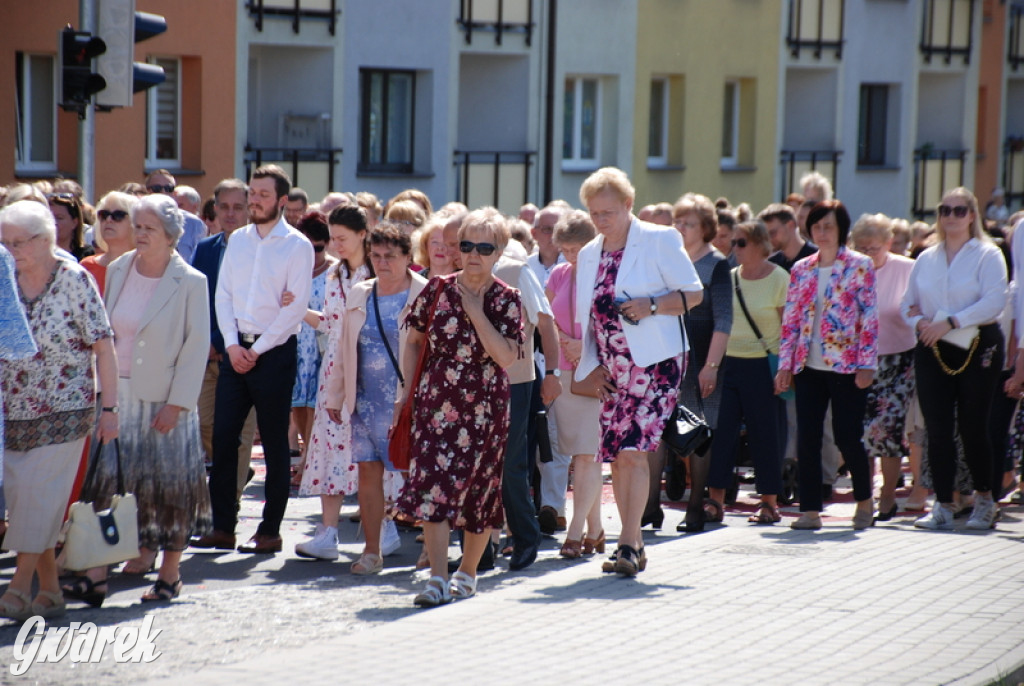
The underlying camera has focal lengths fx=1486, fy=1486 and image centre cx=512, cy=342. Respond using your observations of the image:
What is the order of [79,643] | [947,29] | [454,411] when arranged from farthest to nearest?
[947,29], [454,411], [79,643]

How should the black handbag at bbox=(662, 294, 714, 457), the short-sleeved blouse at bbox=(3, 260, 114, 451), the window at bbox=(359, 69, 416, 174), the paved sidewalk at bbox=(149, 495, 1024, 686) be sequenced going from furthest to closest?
1. the window at bbox=(359, 69, 416, 174)
2. the black handbag at bbox=(662, 294, 714, 457)
3. the short-sleeved blouse at bbox=(3, 260, 114, 451)
4. the paved sidewalk at bbox=(149, 495, 1024, 686)

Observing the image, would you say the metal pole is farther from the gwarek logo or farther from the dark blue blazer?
the gwarek logo

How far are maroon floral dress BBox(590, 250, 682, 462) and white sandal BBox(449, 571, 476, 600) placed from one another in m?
1.08

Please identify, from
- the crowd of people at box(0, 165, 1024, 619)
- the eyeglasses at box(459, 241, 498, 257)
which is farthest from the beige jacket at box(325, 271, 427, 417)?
the eyeglasses at box(459, 241, 498, 257)

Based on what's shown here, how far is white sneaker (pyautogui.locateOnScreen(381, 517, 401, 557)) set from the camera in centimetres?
893

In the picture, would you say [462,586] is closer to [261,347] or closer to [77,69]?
[261,347]

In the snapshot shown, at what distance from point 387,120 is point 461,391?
1780cm

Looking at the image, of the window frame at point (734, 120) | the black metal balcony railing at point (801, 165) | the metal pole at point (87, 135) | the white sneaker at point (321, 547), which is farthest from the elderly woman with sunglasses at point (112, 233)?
the black metal balcony railing at point (801, 165)

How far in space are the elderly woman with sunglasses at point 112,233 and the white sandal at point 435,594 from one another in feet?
8.86

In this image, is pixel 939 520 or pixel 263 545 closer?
pixel 263 545

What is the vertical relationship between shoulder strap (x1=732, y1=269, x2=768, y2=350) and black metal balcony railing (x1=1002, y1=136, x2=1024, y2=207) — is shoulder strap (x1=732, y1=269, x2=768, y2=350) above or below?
below

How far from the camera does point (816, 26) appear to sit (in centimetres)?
3081

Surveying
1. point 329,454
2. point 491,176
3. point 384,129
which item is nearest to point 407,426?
point 329,454

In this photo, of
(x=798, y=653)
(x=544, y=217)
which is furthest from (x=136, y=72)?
(x=798, y=653)
